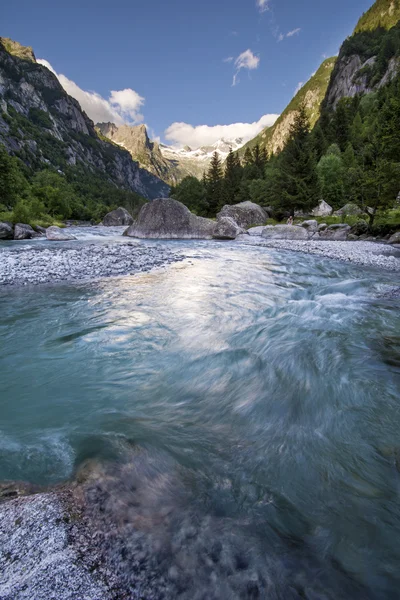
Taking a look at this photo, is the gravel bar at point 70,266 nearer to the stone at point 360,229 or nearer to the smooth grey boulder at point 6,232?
the smooth grey boulder at point 6,232

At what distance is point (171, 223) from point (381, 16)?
622ft

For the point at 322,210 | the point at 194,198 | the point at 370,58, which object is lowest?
the point at 322,210

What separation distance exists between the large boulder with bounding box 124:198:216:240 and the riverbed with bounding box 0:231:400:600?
18.7 meters

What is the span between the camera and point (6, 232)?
67.1 feet

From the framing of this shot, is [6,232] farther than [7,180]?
No

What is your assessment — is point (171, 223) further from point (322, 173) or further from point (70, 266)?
point (322, 173)

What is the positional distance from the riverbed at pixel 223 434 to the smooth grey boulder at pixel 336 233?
18.9m

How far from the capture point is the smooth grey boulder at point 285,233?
2389 centimetres

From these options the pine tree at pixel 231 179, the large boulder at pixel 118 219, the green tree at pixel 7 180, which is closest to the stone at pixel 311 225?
the pine tree at pixel 231 179

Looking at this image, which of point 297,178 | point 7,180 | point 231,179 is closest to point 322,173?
point 297,178

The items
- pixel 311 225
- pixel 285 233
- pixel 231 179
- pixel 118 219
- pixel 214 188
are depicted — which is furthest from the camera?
pixel 231 179

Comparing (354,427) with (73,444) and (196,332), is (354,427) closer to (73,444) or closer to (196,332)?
(73,444)

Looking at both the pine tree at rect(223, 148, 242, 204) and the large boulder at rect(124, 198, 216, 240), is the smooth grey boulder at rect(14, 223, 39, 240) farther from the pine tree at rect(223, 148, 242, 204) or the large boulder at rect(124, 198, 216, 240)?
the pine tree at rect(223, 148, 242, 204)

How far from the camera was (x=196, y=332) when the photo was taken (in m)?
5.06
